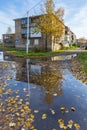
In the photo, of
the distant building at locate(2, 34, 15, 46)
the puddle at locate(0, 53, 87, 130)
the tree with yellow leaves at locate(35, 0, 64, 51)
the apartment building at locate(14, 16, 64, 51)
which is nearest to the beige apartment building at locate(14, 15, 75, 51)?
the apartment building at locate(14, 16, 64, 51)

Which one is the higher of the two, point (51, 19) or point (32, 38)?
point (51, 19)

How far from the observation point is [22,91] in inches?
277

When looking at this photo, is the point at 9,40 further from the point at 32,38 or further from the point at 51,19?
the point at 51,19

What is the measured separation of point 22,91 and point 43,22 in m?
23.9

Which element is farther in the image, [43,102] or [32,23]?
[32,23]

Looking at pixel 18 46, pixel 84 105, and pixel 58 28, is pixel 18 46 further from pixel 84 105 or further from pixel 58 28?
pixel 84 105

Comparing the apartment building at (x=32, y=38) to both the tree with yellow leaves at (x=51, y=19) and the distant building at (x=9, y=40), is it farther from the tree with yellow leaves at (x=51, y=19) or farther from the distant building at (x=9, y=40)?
the distant building at (x=9, y=40)

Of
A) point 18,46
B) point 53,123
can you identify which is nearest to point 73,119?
point 53,123

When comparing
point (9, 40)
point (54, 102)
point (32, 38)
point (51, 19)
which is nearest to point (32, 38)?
point (32, 38)

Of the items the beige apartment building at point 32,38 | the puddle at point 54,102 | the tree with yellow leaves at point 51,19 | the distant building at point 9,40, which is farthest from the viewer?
the distant building at point 9,40

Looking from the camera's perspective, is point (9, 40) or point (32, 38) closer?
point (32, 38)

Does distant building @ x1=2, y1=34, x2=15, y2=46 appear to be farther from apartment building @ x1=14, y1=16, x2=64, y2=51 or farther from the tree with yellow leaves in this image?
the tree with yellow leaves

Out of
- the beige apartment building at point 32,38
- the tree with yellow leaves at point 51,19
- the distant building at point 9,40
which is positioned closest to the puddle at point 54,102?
the tree with yellow leaves at point 51,19

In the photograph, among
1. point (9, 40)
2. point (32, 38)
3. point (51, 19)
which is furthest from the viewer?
point (9, 40)
